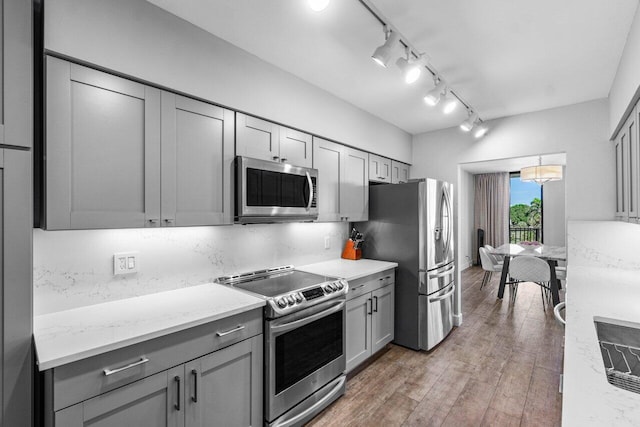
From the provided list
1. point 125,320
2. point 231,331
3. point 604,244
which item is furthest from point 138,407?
point 604,244

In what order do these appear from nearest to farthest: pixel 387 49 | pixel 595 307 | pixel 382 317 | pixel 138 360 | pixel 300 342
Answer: pixel 138 360 → pixel 595 307 → pixel 387 49 → pixel 300 342 → pixel 382 317

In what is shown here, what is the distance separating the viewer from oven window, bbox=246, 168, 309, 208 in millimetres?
2199

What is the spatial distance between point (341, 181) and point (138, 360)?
225 cm

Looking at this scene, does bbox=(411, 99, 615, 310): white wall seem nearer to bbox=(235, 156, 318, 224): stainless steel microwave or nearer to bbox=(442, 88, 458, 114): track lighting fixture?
bbox=(442, 88, 458, 114): track lighting fixture

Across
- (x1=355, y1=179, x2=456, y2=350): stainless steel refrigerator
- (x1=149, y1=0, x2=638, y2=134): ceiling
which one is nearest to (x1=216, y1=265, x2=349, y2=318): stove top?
(x1=355, y1=179, x2=456, y2=350): stainless steel refrigerator

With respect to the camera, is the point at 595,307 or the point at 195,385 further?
the point at 595,307

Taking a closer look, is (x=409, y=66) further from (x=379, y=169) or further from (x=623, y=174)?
(x=623, y=174)

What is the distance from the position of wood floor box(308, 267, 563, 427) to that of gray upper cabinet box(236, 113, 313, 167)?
1945 millimetres

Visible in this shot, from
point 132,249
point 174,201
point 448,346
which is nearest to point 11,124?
point 174,201

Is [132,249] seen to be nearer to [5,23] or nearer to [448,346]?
[5,23]

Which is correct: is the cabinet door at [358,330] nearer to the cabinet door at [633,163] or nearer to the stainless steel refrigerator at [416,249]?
the stainless steel refrigerator at [416,249]

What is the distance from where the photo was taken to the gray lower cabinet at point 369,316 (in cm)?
266

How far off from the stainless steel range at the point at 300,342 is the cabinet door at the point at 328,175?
2.23 feet

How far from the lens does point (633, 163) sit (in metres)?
2.02
